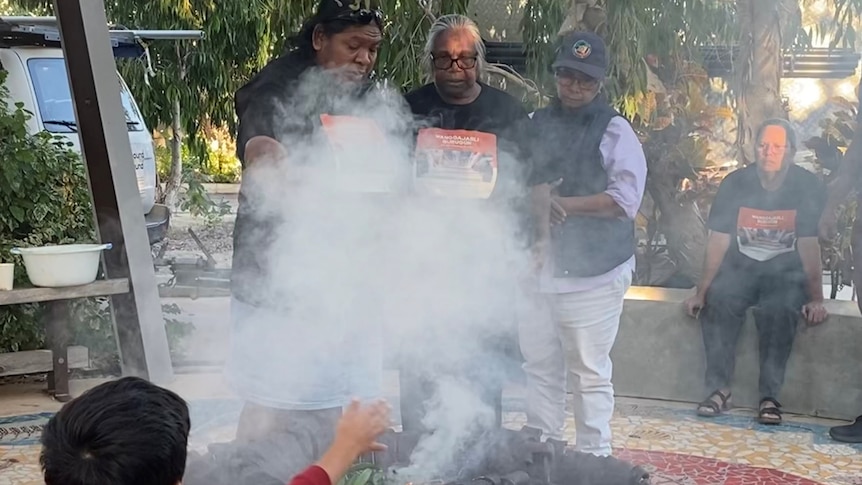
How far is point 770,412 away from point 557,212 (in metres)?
1.68

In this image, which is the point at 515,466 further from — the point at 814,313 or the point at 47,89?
the point at 47,89

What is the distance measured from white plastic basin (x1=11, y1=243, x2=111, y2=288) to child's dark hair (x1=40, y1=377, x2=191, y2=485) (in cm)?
302

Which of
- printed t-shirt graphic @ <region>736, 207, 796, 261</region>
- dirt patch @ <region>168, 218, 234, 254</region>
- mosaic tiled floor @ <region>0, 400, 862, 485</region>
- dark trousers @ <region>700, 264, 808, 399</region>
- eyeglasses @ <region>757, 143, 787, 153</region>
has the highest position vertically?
eyeglasses @ <region>757, 143, 787, 153</region>

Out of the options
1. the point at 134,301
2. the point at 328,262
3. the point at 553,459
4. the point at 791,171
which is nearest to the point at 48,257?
the point at 134,301

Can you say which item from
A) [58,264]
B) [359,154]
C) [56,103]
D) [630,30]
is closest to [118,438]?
[359,154]

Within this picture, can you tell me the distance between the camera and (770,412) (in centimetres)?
409

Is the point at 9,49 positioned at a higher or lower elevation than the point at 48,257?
higher

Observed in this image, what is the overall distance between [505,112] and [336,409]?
45.2 inches

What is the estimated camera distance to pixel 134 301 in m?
4.45

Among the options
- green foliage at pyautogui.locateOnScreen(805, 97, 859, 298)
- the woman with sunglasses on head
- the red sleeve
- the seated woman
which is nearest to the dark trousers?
the seated woman

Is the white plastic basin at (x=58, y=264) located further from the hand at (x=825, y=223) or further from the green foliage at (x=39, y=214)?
the hand at (x=825, y=223)

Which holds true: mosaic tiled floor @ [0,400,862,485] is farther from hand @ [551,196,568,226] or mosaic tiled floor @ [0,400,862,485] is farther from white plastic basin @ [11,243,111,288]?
hand @ [551,196,568,226]

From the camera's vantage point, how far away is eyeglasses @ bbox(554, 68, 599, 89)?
308 cm

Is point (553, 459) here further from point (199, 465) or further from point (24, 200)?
point (24, 200)
